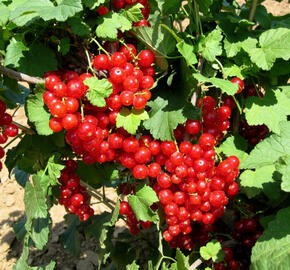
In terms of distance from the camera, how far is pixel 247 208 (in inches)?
64.0

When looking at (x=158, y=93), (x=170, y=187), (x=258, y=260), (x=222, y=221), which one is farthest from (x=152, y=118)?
(x=222, y=221)

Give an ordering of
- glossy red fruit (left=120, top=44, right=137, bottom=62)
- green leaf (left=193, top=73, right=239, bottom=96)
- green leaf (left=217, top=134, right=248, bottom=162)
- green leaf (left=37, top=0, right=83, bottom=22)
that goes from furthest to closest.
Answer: green leaf (left=217, top=134, right=248, bottom=162), glossy red fruit (left=120, top=44, right=137, bottom=62), green leaf (left=193, top=73, right=239, bottom=96), green leaf (left=37, top=0, right=83, bottom=22)

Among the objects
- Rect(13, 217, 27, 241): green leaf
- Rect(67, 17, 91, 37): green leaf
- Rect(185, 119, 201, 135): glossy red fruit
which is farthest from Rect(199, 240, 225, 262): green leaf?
Rect(13, 217, 27, 241): green leaf

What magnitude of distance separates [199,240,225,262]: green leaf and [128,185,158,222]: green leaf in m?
0.29

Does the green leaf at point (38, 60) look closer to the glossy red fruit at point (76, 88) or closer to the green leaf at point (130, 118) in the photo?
the glossy red fruit at point (76, 88)

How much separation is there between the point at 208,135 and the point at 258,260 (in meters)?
0.43

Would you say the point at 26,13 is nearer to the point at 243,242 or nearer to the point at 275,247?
the point at 275,247

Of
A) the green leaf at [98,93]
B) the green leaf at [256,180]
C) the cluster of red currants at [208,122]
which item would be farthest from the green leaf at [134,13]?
the green leaf at [256,180]

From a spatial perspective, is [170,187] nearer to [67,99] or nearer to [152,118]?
[152,118]

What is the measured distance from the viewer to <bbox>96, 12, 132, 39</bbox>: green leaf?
111 cm

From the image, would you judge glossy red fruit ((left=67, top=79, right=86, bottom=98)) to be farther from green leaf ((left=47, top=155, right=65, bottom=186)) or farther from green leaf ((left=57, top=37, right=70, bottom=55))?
green leaf ((left=47, top=155, right=65, bottom=186))

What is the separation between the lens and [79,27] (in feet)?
3.63

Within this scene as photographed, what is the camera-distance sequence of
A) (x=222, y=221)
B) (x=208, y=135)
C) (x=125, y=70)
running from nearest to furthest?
(x=125, y=70)
(x=208, y=135)
(x=222, y=221)

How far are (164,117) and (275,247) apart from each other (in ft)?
1.79
